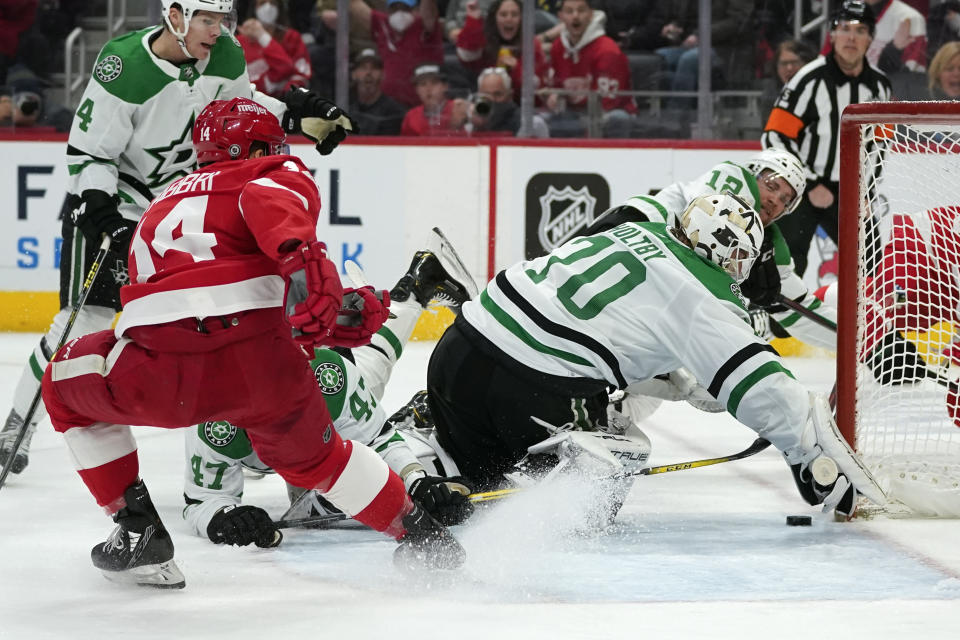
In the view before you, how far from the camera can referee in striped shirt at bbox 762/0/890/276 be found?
15.8ft

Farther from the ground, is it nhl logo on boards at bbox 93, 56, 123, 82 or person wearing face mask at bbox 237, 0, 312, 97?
person wearing face mask at bbox 237, 0, 312, 97

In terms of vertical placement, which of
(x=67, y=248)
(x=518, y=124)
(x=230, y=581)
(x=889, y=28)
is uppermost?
(x=889, y=28)

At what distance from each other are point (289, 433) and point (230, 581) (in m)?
0.34

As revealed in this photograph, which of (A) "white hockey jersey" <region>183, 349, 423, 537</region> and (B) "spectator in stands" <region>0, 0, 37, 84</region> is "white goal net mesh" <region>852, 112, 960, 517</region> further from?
(B) "spectator in stands" <region>0, 0, 37, 84</region>

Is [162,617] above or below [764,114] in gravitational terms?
below

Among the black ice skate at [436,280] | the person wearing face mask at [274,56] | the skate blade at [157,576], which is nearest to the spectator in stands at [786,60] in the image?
the person wearing face mask at [274,56]

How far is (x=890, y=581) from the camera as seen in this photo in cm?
239

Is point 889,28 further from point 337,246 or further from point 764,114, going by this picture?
point 337,246

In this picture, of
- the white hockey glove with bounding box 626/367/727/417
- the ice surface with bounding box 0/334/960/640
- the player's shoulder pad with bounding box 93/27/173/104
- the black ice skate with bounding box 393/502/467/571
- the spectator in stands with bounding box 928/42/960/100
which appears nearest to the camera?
the ice surface with bounding box 0/334/960/640

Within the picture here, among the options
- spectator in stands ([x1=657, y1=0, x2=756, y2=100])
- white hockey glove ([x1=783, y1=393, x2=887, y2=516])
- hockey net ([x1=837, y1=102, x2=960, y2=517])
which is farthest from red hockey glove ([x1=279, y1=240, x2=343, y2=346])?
spectator in stands ([x1=657, y1=0, x2=756, y2=100])

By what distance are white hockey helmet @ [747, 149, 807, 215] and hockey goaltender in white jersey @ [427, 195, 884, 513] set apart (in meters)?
0.86

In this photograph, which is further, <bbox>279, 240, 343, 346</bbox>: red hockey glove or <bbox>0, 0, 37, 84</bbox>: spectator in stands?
<bbox>0, 0, 37, 84</bbox>: spectator in stands

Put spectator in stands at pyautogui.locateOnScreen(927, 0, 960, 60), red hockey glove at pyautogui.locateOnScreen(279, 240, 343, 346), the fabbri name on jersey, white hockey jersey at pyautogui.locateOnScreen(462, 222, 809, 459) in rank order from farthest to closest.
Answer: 1. spectator in stands at pyautogui.locateOnScreen(927, 0, 960, 60)
2. white hockey jersey at pyautogui.locateOnScreen(462, 222, 809, 459)
3. the fabbri name on jersey
4. red hockey glove at pyautogui.locateOnScreen(279, 240, 343, 346)

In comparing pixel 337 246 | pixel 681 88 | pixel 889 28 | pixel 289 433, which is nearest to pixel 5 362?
pixel 337 246
